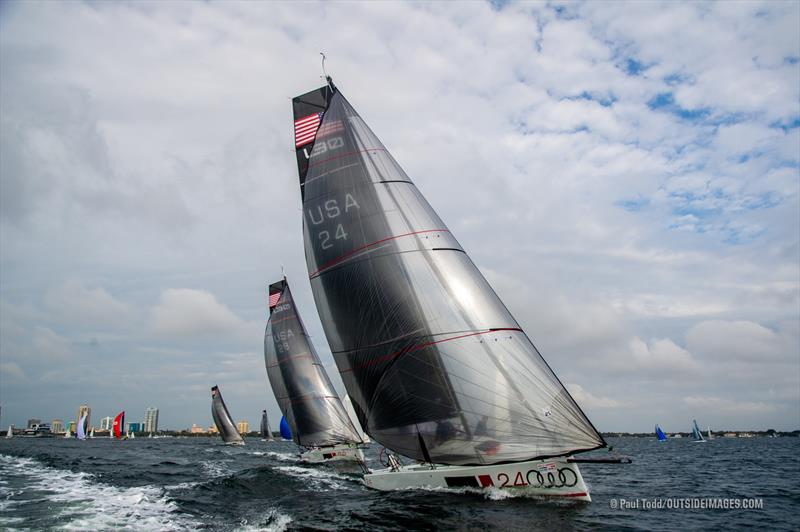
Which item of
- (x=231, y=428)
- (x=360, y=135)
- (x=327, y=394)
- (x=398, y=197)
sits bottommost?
(x=231, y=428)

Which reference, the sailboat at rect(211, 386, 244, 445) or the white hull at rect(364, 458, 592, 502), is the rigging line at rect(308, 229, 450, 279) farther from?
the sailboat at rect(211, 386, 244, 445)

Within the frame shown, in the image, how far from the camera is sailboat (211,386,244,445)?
7369 centimetres

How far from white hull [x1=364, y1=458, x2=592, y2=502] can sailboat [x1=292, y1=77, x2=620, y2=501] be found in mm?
32

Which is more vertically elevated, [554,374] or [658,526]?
[554,374]

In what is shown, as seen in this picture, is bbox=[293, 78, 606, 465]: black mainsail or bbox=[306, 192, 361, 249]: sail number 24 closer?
bbox=[293, 78, 606, 465]: black mainsail


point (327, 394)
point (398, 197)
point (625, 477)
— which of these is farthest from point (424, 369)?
point (327, 394)

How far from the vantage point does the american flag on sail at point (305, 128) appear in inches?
772

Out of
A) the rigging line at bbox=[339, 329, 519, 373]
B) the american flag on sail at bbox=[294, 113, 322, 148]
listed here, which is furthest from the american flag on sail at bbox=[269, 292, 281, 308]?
the rigging line at bbox=[339, 329, 519, 373]

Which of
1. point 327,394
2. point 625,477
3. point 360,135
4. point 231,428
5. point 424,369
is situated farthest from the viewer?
point 231,428

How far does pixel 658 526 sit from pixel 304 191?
1510 centimetres

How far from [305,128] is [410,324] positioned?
903 centimetres

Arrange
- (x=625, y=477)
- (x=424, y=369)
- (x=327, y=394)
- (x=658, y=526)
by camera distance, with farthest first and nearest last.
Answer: (x=327, y=394), (x=625, y=477), (x=424, y=369), (x=658, y=526)

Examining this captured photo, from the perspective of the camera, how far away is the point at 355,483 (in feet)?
74.0

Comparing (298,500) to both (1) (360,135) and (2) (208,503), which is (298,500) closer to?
(2) (208,503)
